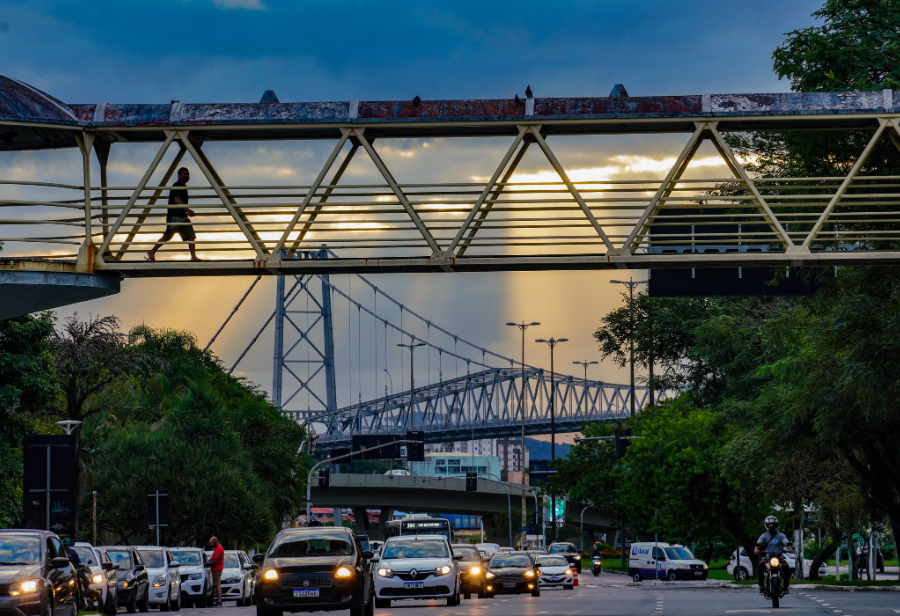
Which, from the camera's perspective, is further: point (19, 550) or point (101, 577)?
point (101, 577)

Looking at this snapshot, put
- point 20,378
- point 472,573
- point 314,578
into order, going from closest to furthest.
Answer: point 314,578
point 20,378
point 472,573

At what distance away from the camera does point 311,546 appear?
2200 centimetres

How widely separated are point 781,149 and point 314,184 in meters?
21.8

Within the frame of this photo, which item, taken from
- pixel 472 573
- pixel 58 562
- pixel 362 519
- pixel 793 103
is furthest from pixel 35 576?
pixel 362 519

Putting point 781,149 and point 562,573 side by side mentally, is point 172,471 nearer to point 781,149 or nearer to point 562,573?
point 562,573

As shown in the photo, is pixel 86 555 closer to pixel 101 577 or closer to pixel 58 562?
pixel 101 577

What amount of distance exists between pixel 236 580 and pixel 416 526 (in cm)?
2403

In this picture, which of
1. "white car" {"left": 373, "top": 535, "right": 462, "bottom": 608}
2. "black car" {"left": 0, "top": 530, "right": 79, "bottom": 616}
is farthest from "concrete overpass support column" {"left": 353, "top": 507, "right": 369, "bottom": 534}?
"black car" {"left": 0, "top": 530, "right": 79, "bottom": 616}

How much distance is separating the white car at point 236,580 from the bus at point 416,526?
2058cm

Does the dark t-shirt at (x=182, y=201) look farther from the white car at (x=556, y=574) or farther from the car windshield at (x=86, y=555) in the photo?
the white car at (x=556, y=574)

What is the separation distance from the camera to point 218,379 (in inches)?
2611

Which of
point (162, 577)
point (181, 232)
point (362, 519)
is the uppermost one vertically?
point (181, 232)

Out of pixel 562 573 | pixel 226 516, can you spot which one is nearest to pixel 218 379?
pixel 226 516

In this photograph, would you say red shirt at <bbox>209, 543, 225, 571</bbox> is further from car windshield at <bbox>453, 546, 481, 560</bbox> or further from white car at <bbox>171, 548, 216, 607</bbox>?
car windshield at <bbox>453, 546, 481, 560</bbox>
